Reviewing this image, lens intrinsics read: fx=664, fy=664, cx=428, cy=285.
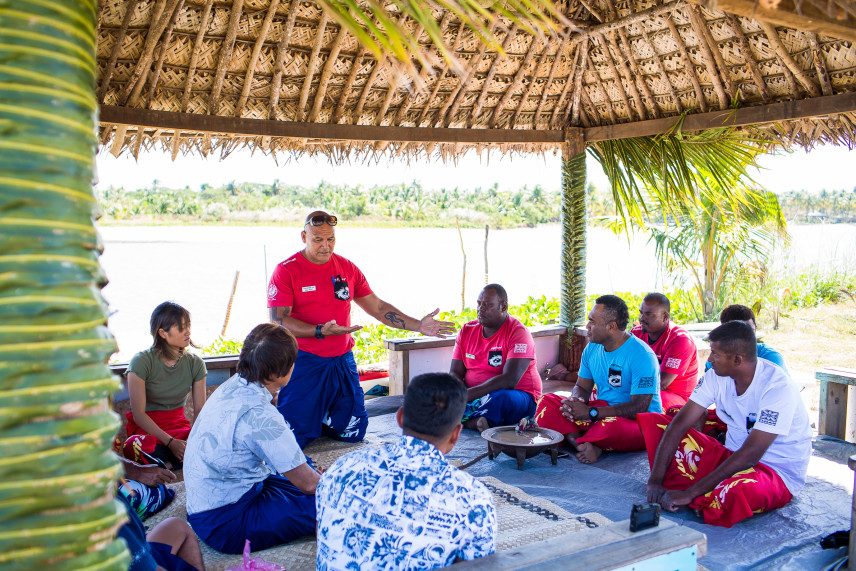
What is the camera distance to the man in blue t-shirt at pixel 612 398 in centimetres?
451

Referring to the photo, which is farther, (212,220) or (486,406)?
(212,220)

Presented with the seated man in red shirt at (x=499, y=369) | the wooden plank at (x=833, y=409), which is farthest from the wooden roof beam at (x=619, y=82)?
the wooden plank at (x=833, y=409)

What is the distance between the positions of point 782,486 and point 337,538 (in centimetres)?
274

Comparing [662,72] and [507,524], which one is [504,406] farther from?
[662,72]

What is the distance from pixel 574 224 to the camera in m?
6.85

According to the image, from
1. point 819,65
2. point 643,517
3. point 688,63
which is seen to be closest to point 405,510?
point 643,517

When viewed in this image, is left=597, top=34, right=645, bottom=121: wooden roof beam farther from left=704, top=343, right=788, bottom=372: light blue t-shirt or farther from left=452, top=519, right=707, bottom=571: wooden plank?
left=452, top=519, right=707, bottom=571: wooden plank

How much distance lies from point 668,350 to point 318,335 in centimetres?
263

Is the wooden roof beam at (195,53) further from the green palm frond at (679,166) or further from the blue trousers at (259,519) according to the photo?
the green palm frond at (679,166)

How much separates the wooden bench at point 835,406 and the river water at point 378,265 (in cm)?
691

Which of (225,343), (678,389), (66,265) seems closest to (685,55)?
(678,389)

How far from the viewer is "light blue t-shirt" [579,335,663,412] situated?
14.8ft

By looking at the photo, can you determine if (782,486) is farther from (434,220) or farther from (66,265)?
(434,220)

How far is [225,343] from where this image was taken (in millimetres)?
8859
